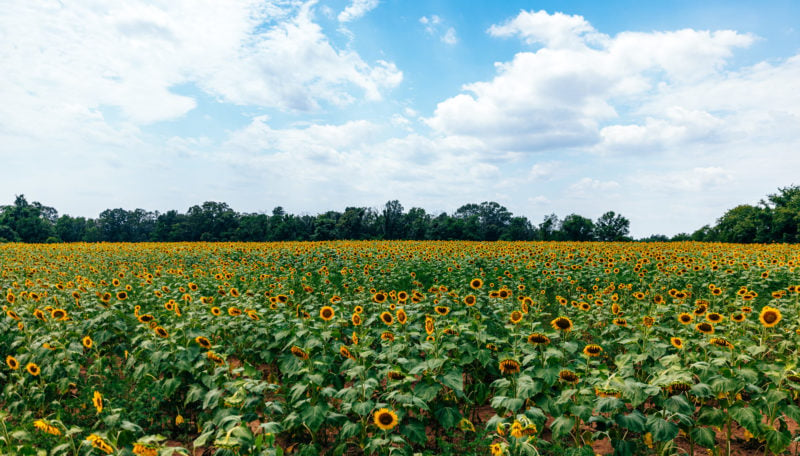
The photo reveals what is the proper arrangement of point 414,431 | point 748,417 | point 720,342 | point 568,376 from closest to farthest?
point 748,417, point 414,431, point 568,376, point 720,342

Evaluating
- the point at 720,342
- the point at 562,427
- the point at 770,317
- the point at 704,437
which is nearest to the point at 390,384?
the point at 562,427

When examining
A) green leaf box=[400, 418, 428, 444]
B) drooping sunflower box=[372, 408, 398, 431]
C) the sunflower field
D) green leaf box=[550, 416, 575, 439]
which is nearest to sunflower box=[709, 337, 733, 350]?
the sunflower field

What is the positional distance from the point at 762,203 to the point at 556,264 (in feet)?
186

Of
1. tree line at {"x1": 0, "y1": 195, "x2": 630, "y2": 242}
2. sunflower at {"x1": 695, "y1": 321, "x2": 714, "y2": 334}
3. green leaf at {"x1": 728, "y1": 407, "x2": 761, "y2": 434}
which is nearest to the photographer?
green leaf at {"x1": 728, "y1": 407, "x2": 761, "y2": 434}

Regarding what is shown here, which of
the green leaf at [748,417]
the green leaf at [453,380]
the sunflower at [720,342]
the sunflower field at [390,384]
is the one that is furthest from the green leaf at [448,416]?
the sunflower at [720,342]

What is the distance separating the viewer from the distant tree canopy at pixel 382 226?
4453 cm

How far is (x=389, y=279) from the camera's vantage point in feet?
35.4

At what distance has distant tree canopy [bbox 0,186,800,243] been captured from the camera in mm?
44531

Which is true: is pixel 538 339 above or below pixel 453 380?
above

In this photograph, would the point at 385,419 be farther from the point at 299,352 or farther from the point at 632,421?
the point at 632,421

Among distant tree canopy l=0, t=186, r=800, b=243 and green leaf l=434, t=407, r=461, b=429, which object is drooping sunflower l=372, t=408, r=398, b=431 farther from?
distant tree canopy l=0, t=186, r=800, b=243

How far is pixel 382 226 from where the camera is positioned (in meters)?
63.0

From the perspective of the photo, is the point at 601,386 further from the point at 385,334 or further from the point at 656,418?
the point at 385,334

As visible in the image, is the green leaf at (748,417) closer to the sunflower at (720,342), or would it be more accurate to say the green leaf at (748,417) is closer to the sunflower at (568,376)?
the sunflower at (720,342)
